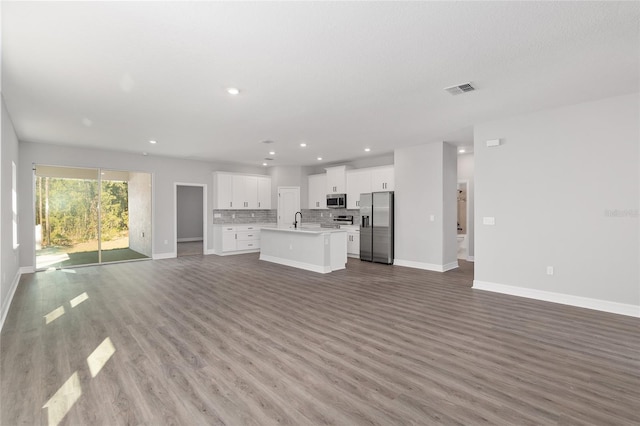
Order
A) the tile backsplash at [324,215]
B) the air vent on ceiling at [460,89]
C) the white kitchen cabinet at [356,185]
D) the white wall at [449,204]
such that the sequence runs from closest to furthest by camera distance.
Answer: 1. the air vent on ceiling at [460,89]
2. the white wall at [449,204]
3. the white kitchen cabinet at [356,185]
4. the tile backsplash at [324,215]

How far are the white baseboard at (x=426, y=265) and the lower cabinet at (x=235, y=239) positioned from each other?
4.53m

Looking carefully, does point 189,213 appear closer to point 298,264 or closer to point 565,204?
point 298,264

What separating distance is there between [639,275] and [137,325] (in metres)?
6.03

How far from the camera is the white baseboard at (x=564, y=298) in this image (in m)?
3.95

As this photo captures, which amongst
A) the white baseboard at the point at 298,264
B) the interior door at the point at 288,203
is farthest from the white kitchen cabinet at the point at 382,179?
the interior door at the point at 288,203

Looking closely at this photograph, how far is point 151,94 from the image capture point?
3883 millimetres

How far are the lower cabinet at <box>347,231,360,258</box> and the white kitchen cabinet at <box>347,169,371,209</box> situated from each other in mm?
739

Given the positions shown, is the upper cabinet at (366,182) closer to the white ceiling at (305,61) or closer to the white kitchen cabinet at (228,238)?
the white ceiling at (305,61)

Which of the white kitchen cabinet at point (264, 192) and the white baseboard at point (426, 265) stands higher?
the white kitchen cabinet at point (264, 192)

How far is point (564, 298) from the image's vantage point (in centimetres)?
439

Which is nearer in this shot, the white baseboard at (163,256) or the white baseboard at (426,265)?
the white baseboard at (426,265)

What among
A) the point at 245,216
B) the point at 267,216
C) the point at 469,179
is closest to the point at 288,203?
the point at 267,216

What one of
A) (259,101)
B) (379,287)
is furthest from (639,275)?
(259,101)

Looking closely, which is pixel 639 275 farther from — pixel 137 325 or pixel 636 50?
pixel 137 325
